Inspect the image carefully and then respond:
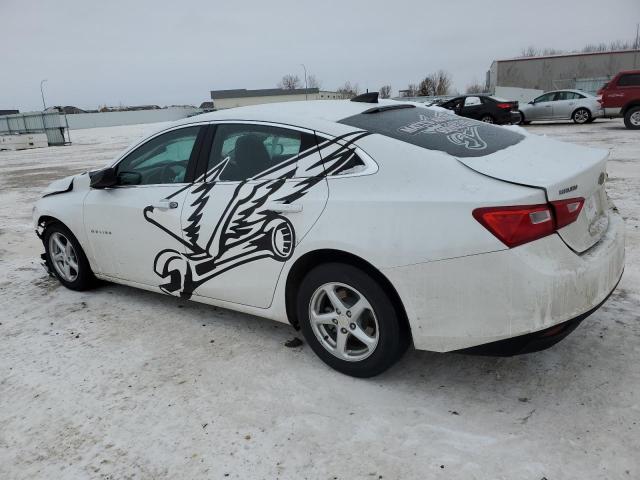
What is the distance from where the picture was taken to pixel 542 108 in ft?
68.7

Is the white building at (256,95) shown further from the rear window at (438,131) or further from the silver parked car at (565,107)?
the rear window at (438,131)

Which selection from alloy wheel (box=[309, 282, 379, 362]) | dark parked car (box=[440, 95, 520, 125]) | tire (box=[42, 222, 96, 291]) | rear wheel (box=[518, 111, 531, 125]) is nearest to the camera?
alloy wheel (box=[309, 282, 379, 362])

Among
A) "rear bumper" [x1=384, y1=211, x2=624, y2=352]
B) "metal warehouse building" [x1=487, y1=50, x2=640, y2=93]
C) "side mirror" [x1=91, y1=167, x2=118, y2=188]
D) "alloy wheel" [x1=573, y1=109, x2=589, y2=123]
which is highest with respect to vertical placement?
"metal warehouse building" [x1=487, y1=50, x2=640, y2=93]

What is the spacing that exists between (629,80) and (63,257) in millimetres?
18088

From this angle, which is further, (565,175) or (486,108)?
(486,108)

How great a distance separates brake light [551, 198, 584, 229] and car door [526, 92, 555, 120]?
2057 centimetres

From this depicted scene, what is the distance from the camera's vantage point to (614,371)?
→ 289cm

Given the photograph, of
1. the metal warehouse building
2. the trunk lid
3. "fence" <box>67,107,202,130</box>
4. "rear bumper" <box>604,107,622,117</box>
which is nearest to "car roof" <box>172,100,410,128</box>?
the trunk lid

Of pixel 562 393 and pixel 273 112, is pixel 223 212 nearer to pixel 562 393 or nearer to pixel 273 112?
pixel 273 112

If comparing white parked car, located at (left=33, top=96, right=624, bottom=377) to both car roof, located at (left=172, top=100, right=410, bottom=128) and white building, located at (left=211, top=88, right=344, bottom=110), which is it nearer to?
car roof, located at (left=172, top=100, right=410, bottom=128)

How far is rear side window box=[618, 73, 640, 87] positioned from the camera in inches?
647

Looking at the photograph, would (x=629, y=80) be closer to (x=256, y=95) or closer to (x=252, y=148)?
(x=252, y=148)

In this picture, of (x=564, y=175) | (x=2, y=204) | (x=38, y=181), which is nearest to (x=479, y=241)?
(x=564, y=175)

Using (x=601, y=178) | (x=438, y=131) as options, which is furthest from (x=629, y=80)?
(x=438, y=131)
